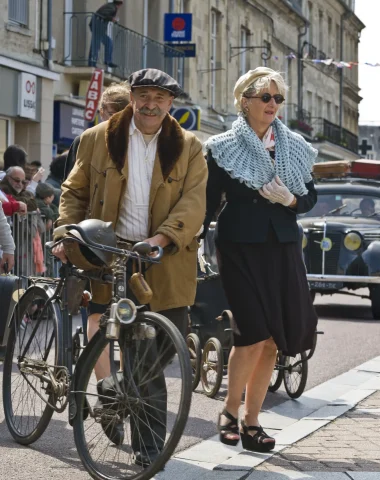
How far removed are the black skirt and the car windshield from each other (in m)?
10.5

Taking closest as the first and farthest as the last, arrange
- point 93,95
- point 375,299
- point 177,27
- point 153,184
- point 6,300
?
point 153,184 < point 6,300 < point 375,299 < point 93,95 < point 177,27

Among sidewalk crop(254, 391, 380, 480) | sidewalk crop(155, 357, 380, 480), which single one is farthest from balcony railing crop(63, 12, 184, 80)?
sidewalk crop(254, 391, 380, 480)

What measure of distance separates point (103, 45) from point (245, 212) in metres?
20.2

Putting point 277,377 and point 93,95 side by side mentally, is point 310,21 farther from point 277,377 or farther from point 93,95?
point 277,377

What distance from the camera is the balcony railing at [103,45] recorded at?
2541 centimetres

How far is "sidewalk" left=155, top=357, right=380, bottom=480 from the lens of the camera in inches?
224

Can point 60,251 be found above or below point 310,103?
below

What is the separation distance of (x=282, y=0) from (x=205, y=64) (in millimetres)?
10813

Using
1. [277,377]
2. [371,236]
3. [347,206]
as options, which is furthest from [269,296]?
[347,206]

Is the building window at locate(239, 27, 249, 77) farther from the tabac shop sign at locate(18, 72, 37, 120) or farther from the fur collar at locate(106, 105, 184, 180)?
the fur collar at locate(106, 105, 184, 180)

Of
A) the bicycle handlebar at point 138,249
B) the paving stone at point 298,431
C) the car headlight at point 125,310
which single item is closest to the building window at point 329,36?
the paving stone at point 298,431

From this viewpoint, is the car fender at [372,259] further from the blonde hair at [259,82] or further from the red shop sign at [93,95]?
the blonde hair at [259,82]

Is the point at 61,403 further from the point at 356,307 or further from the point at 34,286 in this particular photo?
the point at 356,307

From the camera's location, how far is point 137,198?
596 cm
